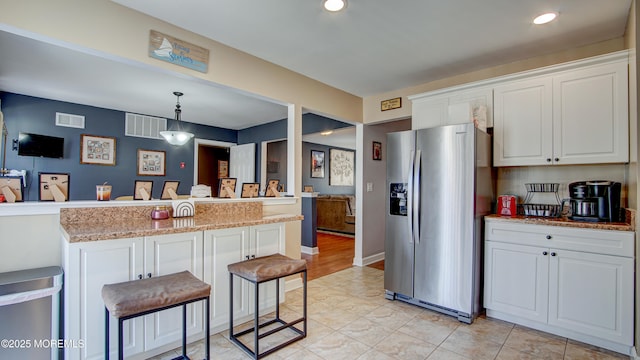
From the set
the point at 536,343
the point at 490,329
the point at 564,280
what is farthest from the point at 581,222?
the point at 490,329

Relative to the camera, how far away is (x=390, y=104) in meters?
4.05

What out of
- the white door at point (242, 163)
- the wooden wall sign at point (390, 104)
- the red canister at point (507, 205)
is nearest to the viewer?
the red canister at point (507, 205)

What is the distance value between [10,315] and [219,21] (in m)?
2.27

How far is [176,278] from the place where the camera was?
179cm

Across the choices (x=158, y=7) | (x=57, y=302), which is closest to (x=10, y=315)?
(x=57, y=302)

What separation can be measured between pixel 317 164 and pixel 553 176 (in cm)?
634

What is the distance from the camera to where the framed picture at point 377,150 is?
453cm

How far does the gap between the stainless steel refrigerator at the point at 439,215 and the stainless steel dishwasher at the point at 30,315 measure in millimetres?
2558

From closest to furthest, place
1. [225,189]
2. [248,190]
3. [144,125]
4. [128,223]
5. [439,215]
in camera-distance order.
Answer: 1. [128,223]
2. [439,215]
3. [225,189]
4. [248,190]
5. [144,125]

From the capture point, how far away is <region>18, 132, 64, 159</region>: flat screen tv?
411 cm

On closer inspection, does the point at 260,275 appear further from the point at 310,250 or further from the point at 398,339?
the point at 310,250

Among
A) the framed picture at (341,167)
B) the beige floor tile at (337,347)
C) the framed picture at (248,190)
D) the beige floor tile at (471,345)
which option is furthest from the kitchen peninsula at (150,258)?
the framed picture at (341,167)

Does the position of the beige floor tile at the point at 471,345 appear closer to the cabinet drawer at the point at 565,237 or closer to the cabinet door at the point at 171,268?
the cabinet drawer at the point at 565,237

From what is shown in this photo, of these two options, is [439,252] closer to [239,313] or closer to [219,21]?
[239,313]
